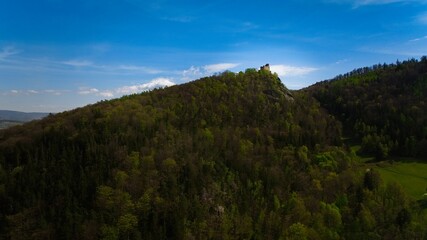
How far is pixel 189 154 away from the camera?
185875mm

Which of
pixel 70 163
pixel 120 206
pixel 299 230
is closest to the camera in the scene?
pixel 299 230

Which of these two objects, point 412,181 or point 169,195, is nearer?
point 169,195

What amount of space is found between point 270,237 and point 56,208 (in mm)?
78309

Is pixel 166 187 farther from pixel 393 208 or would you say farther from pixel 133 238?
pixel 393 208

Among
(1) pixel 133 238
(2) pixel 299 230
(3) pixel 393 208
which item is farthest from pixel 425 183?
(1) pixel 133 238

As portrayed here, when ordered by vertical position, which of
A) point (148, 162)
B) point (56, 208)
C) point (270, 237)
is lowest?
point (270, 237)

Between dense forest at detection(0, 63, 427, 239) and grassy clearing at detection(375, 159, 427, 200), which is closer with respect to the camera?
dense forest at detection(0, 63, 427, 239)

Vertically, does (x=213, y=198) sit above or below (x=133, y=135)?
below

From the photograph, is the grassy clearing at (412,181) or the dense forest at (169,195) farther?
the grassy clearing at (412,181)

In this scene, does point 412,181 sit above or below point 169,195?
below

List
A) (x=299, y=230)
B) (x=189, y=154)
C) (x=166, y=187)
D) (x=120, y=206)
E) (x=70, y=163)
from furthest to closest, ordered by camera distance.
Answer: (x=189, y=154) < (x=70, y=163) < (x=166, y=187) < (x=120, y=206) < (x=299, y=230)

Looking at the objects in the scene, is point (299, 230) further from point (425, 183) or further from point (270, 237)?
point (425, 183)

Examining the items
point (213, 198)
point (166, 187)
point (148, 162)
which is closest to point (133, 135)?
point (148, 162)

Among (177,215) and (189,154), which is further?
(189,154)
